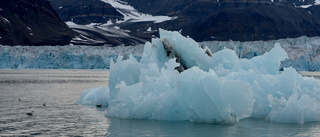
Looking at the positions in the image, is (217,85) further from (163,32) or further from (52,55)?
(52,55)

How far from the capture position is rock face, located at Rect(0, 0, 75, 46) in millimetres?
140188

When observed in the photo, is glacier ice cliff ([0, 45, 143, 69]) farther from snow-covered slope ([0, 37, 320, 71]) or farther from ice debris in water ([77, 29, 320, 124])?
ice debris in water ([77, 29, 320, 124])

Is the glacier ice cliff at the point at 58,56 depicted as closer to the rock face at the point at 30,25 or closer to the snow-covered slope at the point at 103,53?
the snow-covered slope at the point at 103,53

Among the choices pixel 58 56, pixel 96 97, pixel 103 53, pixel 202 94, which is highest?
pixel 103 53

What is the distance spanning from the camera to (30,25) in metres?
160

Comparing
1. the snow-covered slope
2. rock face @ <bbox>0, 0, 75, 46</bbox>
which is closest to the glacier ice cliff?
the snow-covered slope

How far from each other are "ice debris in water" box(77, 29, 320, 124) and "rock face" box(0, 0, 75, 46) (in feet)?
406

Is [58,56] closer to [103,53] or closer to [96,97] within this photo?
[103,53]

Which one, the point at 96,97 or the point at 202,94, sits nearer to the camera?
the point at 202,94

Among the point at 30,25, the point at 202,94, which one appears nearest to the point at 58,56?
the point at 202,94

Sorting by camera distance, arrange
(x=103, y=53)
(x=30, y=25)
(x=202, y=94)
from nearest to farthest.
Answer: (x=202, y=94) < (x=103, y=53) < (x=30, y=25)

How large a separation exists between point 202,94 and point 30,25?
158 meters

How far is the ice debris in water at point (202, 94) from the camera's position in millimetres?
12406

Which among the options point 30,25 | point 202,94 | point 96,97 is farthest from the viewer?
point 30,25
